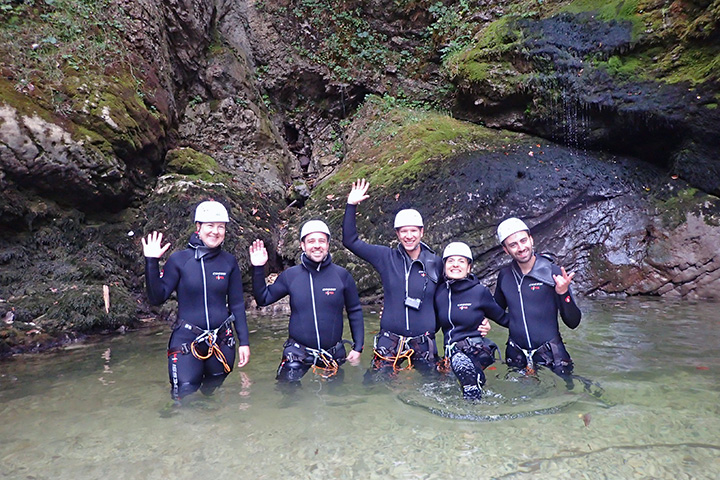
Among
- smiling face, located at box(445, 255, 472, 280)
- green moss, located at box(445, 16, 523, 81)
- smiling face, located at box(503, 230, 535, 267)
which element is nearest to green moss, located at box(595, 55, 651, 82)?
green moss, located at box(445, 16, 523, 81)

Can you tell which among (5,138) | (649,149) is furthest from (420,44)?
(5,138)

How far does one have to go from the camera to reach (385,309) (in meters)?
4.68

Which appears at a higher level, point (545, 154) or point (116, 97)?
point (116, 97)

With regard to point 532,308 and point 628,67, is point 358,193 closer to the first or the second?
point 532,308

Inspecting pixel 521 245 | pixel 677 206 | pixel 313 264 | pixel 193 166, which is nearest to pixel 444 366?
pixel 521 245

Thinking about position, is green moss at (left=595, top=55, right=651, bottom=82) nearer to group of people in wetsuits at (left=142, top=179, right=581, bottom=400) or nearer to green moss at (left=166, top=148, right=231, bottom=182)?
group of people in wetsuits at (left=142, top=179, right=581, bottom=400)

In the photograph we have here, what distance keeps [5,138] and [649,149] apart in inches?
517

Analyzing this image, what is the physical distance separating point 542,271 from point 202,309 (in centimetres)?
319

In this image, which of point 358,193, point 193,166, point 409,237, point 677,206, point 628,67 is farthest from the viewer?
point 628,67

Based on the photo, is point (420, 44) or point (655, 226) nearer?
point (655, 226)

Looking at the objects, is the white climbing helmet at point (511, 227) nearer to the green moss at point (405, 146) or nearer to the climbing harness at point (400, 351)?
the climbing harness at point (400, 351)

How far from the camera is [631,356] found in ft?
17.2

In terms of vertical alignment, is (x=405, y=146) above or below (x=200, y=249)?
above

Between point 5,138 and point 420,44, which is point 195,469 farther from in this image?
point 420,44
